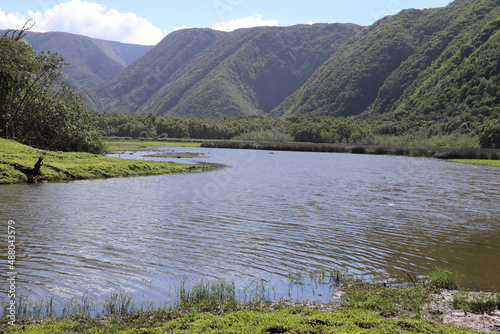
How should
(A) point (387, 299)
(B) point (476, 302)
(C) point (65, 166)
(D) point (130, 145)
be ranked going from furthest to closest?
1. (D) point (130, 145)
2. (C) point (65, 166)
3. (A) point (387, 299)
4. (B) point (476, 302)

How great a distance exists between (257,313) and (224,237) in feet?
32.0

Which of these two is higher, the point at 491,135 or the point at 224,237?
the point at 491,135

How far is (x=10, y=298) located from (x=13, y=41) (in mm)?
57586

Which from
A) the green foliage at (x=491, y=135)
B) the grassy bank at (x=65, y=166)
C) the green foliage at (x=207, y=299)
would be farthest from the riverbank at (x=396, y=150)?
the green foliage at (x=207, y=299)

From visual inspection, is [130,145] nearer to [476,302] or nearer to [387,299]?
[387,299]

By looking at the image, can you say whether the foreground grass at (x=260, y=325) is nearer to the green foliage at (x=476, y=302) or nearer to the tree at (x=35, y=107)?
the green foliage at (x=476, y=302)

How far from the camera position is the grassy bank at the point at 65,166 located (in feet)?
123

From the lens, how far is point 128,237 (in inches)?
748

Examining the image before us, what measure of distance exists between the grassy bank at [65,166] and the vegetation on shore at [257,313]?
1221 inches

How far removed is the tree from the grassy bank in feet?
20.3

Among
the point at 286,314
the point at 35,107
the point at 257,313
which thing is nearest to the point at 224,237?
the point at 257,313

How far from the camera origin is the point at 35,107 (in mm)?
57250

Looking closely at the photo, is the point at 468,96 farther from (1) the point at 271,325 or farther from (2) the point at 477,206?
(1) the point at 271,325

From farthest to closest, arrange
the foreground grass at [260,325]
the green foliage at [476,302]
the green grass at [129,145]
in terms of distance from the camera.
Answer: the green grass at [129,145], the green foliage at [476,302], the foreground grass at [260,325]
